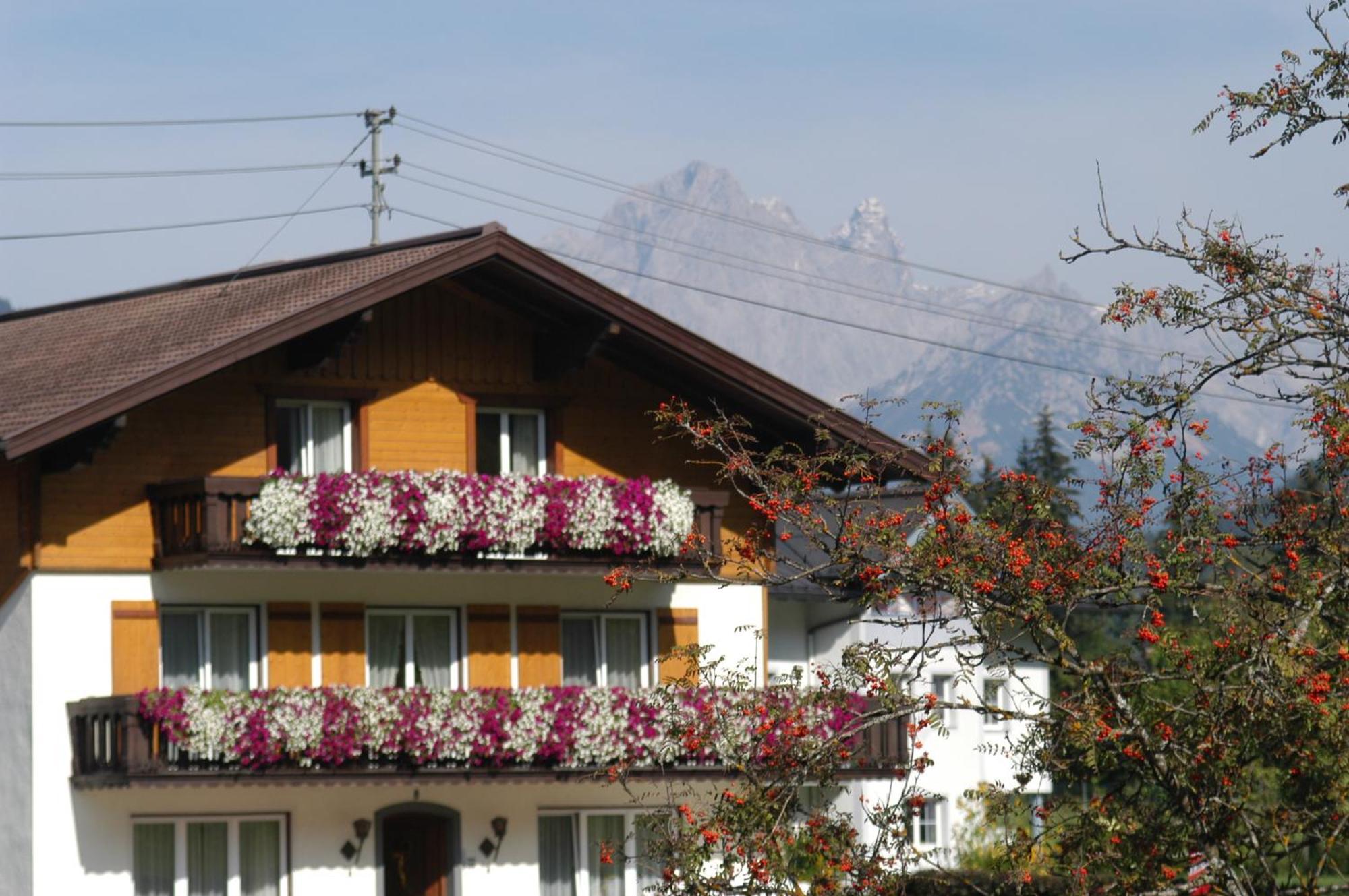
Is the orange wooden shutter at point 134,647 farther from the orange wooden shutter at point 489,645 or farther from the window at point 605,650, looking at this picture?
the window at point 605,650

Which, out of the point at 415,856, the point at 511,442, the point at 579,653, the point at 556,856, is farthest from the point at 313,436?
the point at 556,856

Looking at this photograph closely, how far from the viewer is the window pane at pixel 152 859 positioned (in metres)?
25.9

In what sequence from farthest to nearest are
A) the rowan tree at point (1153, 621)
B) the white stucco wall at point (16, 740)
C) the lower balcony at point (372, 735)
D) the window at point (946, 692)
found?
1. the window at point (946, 692)
2. the white stucco wall at point (16, 740)
3. the lower balcony at point (372, 735)
4. the rowan tree at point (1153, 621)

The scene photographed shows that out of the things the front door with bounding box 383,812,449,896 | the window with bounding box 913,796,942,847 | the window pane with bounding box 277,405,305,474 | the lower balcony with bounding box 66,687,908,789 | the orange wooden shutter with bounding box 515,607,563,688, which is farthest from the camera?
the window with bounding box 913,796,942,847

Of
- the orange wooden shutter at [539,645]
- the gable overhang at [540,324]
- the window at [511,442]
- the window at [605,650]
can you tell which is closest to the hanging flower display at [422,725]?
the orange wooden shutter at [539,645]

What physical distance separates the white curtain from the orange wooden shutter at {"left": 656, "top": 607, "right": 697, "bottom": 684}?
3424 millimetres

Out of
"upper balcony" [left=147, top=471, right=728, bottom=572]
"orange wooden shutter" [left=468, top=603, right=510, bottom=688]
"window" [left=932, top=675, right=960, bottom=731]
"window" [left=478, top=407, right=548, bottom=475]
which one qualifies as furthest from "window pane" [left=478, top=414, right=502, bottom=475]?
"window" [left=932, top=675, right=960, bottom=731]

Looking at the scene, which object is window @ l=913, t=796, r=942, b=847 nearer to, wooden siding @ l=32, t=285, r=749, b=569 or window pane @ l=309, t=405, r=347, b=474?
wooden siding @ l=32, t=285, r=749, b=569

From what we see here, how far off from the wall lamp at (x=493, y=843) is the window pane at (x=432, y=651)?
5.85ft

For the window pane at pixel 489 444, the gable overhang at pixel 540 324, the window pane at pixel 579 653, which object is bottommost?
the window pane at pixel 579 653

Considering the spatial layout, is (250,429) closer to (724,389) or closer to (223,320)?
(223,320)

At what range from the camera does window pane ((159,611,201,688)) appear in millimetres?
26297

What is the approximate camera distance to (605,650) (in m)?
29.0

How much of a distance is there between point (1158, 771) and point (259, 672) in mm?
16117
